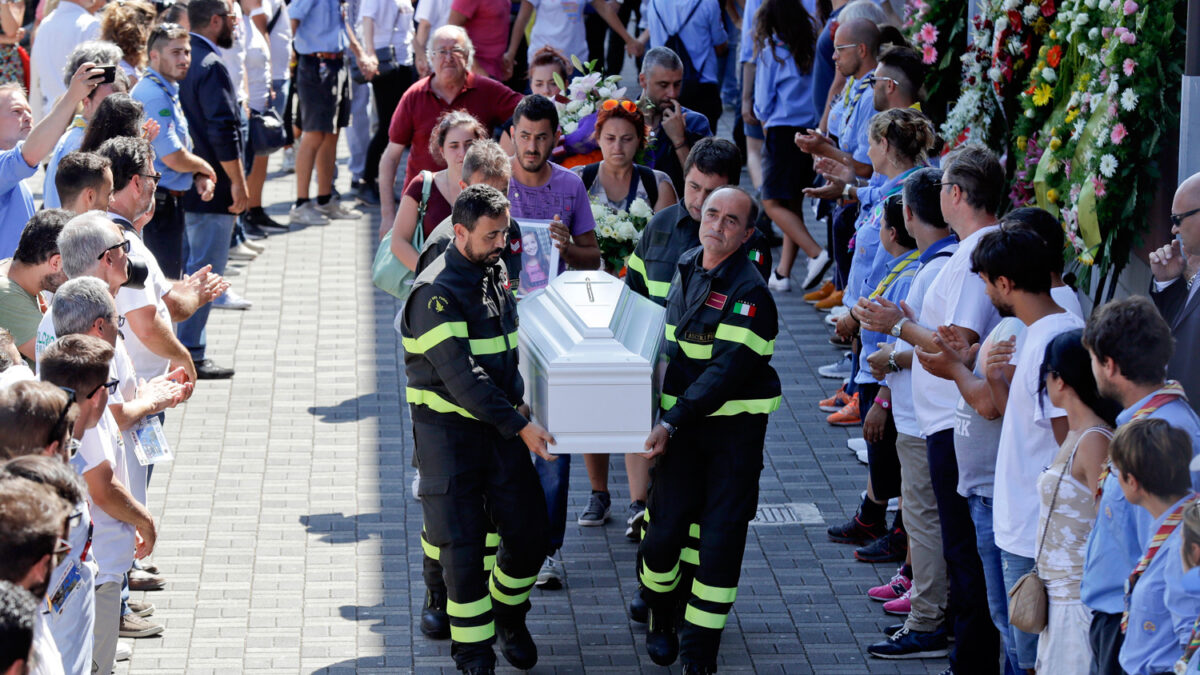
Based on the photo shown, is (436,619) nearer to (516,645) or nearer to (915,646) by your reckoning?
(516,645)

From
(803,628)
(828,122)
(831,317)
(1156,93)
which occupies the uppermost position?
(1156,93)

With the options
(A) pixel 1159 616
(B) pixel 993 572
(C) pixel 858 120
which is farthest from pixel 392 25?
(A) pixel 1159 616

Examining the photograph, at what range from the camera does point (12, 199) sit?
6.80 metres

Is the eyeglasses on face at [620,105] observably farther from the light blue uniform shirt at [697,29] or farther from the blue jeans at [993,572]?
the light blue uniform shirt at [697,29]

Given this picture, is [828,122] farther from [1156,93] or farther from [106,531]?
[106,531]

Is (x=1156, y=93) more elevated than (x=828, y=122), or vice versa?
(x=1156, y=93)

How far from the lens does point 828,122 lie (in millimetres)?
9398

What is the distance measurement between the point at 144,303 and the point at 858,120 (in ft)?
14.4

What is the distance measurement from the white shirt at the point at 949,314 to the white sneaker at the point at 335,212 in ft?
26.9

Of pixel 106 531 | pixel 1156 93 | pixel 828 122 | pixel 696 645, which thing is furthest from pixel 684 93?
pixel 106 531

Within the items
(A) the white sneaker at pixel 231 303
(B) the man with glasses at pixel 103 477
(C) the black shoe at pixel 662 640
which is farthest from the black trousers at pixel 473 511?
(A) the white sneaker at pixel 231 303

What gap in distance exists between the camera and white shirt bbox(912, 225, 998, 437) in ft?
16.8

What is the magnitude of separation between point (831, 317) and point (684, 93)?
269cm

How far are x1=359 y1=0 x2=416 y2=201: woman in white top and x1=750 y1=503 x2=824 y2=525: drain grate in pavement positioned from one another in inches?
256
